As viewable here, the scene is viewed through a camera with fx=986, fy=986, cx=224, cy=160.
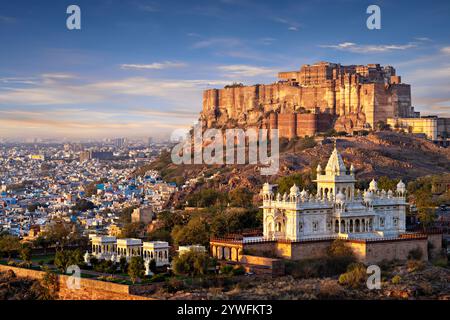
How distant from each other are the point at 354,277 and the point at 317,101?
5491 centimetres

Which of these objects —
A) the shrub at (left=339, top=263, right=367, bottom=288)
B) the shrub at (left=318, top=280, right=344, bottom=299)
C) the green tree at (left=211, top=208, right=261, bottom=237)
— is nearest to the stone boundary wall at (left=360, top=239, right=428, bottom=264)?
the shrub at (left=339, top=263, right=367, bottom=288)

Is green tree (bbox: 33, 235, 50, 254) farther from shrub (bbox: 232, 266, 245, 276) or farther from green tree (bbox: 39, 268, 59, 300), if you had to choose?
shrub (bbox: 232, 266, 245, 276)

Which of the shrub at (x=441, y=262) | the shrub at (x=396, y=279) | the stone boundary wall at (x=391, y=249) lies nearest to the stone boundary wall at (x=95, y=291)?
the shrub at (x=396, y=279)

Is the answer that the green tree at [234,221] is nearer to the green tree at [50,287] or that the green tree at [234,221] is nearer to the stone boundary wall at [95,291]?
the green tree at [50,287]

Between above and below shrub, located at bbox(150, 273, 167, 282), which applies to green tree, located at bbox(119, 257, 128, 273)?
above

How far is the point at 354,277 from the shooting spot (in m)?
39.1

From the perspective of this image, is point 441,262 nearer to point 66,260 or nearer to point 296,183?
point 296,183

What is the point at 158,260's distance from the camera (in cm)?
4394

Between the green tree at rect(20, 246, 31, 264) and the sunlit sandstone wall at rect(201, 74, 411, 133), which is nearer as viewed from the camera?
the green tree at rect(20, 246, 31, 264)

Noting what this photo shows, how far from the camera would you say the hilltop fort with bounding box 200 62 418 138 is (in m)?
88.8

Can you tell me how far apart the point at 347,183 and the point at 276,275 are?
7.58m

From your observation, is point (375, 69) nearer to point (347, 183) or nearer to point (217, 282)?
point (347, 183)

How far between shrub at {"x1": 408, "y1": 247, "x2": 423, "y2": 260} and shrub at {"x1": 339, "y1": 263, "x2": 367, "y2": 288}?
4966mm

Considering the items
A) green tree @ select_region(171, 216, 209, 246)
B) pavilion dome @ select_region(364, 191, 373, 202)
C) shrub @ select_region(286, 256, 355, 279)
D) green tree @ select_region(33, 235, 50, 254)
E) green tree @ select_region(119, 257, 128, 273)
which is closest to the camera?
shrub @ select_region(286, 256, 355, 279)
